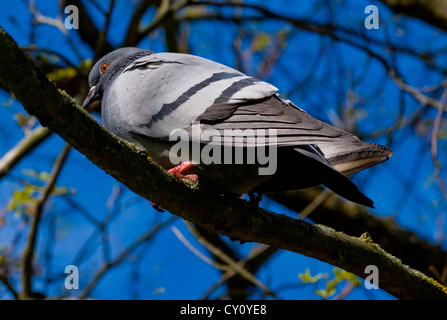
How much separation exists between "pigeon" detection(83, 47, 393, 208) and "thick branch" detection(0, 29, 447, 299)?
0.19 m

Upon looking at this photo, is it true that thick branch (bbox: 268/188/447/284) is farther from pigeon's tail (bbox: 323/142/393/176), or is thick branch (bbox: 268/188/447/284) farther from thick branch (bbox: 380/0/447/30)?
pigeon's tail (bbox: 323/142/393/176)

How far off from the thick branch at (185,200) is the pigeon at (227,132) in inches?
7.6

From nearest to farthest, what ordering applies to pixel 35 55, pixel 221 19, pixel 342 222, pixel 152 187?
pixel 152 187 < pixel 35 55 < pixel 342 222 < pixel 221 19

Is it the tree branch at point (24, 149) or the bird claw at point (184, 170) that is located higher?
the tree branch at point (24, 149)

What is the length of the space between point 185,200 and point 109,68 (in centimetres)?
166

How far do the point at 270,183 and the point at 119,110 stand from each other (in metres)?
1.03

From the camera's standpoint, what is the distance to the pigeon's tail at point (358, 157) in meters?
2.95

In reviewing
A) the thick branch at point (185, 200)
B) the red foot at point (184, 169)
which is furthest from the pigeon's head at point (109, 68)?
the thick branch at point (185, 200)

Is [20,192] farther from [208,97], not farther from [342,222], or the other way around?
[342,222]

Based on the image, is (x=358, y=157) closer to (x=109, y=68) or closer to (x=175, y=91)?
(x=175, y=91)

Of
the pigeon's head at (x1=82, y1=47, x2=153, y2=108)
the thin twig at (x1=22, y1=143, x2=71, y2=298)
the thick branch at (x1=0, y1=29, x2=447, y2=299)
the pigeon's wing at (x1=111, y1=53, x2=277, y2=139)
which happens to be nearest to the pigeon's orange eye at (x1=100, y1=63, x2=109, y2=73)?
the pigeon's head at (x1=82, y1=47, x2=153, y2=108)

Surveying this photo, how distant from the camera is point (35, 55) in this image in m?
4.93

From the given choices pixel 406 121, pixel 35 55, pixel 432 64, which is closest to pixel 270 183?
pixel 35 55

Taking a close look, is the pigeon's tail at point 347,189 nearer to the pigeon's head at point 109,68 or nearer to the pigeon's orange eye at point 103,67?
the pigeon's head at point 109,68
